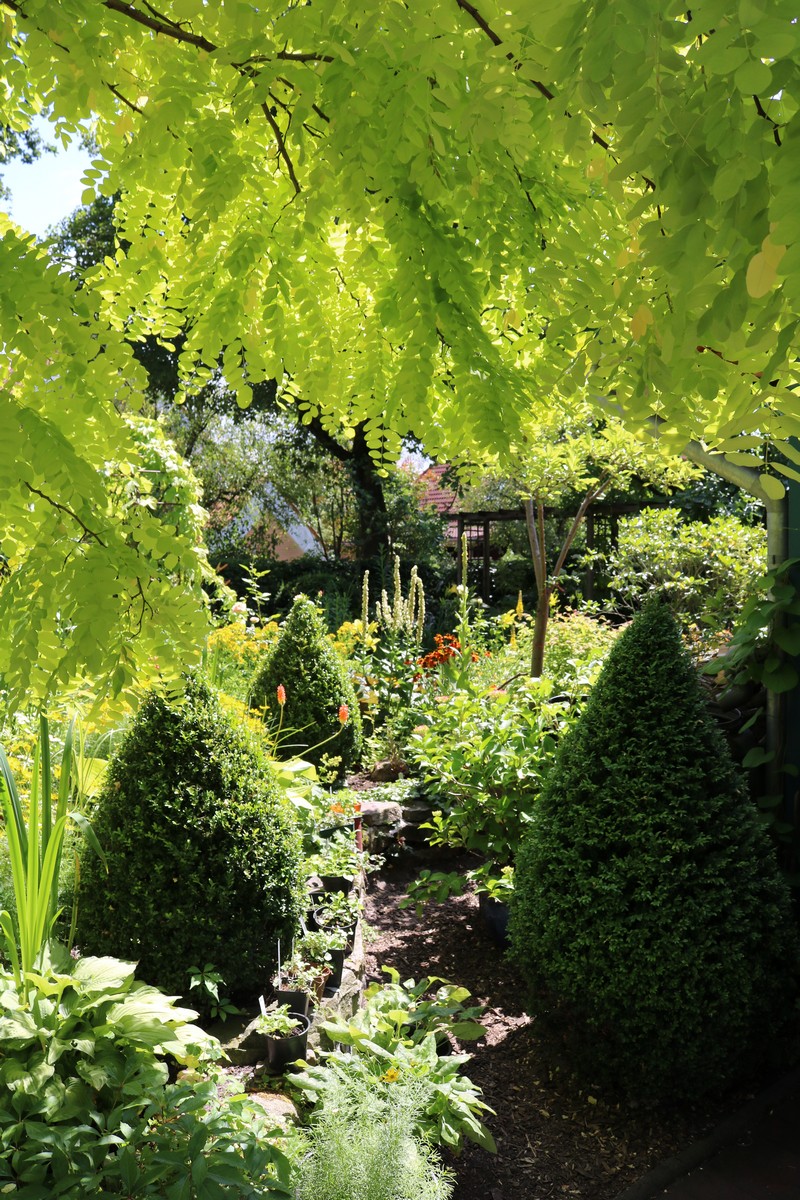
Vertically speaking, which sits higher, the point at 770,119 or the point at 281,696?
the point at 770,119

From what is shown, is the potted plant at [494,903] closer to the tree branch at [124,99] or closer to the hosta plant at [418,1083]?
the hosta plant at [418,1083]

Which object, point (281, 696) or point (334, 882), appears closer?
point (334, 882)

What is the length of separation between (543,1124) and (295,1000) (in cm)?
89

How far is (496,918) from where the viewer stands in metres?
4.11

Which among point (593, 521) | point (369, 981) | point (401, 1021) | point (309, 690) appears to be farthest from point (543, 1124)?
point (593, 521)

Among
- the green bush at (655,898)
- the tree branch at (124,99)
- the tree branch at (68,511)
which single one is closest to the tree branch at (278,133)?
the tree branch at (124,99)

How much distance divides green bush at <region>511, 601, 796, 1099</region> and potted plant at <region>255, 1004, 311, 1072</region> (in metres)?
0.79

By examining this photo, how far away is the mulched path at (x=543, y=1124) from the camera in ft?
8.65

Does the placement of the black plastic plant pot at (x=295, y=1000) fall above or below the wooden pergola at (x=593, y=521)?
below

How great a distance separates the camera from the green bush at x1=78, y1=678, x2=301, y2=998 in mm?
2939

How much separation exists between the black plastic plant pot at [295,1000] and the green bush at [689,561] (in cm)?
415

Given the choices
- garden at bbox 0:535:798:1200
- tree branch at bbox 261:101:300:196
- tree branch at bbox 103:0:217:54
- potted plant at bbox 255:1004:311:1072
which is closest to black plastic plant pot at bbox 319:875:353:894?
garden at bbox 0:535:798:1200

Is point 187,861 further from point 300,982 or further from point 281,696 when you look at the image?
point 281,696

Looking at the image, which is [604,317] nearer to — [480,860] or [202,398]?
[480,860]
